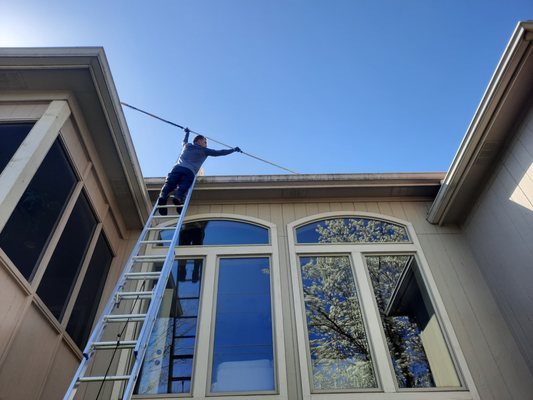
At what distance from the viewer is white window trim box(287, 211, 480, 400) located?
3949mm

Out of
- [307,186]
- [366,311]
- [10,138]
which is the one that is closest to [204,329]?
[366,311]

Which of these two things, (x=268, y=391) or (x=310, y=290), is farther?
(x=310, y=290)

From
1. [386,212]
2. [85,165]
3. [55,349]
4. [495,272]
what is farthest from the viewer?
[386,212]

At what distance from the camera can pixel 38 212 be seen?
3.59 m

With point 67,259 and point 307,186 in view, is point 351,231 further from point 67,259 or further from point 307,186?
point 67,259

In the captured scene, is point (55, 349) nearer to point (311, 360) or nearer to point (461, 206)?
point (311, 360)

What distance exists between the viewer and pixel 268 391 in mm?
3998

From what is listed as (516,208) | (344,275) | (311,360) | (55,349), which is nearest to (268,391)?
(311,360)

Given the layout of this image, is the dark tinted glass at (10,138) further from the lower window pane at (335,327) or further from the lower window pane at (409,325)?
the lower window pane at (409,325)

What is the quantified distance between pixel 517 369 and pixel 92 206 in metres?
5.25

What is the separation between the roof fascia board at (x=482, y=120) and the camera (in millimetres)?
3676

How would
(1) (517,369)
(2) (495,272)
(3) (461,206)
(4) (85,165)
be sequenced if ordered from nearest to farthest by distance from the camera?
(1) (517,369) < (4) (85,165) < (2) (495,272) < (3) (461,206)

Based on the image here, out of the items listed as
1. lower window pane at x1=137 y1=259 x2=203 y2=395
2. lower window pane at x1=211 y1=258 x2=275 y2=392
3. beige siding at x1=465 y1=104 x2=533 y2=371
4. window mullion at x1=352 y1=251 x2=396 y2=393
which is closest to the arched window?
window mullion at x1=352 y1=251 x2=396 y2=393

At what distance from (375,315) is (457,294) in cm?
117
